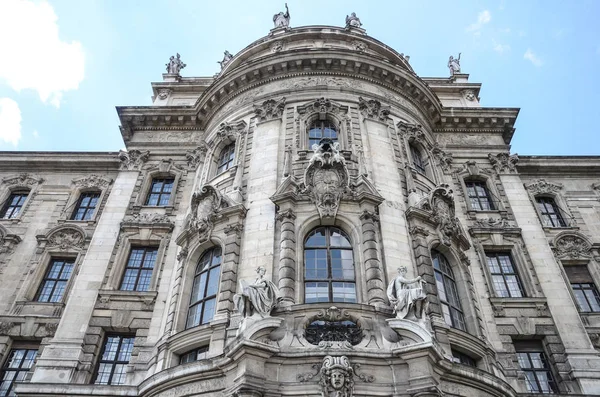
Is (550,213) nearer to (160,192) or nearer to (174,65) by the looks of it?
(160,192)

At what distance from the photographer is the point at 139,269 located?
795 inches

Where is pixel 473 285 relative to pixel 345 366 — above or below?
above

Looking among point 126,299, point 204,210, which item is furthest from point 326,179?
point 126,299

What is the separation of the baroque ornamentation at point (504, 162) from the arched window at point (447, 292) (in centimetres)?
892

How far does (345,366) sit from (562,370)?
1016cm

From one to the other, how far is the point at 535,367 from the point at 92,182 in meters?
23.0

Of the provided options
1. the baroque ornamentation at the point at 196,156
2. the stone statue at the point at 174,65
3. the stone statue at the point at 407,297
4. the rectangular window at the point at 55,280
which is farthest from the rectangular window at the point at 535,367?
the stone statue at the point at 174,65

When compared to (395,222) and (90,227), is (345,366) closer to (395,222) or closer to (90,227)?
(395,222)

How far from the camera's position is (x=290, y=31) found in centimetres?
2669

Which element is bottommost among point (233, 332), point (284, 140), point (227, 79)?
point (233, 332)

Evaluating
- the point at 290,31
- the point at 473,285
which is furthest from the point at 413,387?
the point at 290,31

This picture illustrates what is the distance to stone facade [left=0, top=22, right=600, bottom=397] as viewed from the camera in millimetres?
13539

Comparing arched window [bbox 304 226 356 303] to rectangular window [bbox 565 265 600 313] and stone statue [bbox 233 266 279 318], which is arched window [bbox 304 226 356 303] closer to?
stone statue [bbox 233 266 279 318]

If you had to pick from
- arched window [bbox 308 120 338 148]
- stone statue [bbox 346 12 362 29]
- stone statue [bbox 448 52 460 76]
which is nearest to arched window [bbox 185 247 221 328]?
arched window [bbox 308 120 338 148]
